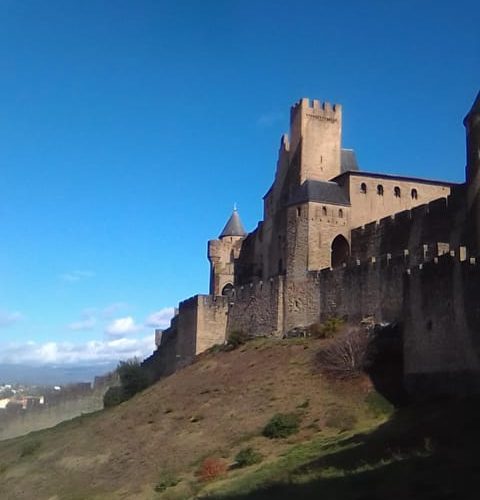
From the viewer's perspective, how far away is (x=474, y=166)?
94.0 ft

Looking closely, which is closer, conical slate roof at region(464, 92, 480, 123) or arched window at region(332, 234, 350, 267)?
conical slate roof at region(464, 92, 480, 123)

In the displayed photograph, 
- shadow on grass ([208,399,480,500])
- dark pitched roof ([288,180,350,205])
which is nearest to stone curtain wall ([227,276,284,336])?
dark pitched roof ([288,180,350,205])

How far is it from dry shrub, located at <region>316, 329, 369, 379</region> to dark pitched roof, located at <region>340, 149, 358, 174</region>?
16.8m

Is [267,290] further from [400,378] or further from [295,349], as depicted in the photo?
[400,378]

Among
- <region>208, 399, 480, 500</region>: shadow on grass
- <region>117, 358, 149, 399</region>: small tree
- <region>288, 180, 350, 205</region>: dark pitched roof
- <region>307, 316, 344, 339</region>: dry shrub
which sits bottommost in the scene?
<region>208, 399, 480, 500</region>: shadow on grass

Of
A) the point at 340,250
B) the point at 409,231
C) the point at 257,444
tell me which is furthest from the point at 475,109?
the point at 257,444

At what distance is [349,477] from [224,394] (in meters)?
15.7

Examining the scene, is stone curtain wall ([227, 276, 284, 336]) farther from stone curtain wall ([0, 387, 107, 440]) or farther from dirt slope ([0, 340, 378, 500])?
stone curtain wall ([0, 387, 107, 440])

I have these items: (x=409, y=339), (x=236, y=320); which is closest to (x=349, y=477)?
(x=409, y=339)

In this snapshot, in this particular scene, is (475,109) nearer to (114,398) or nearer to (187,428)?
(187,428)

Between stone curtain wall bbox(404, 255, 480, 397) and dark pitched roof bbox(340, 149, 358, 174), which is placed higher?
dark pitched roof bbox(340, 149, 358, 174)

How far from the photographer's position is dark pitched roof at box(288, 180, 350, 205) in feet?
126

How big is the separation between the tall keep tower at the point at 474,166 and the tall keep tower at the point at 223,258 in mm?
22523

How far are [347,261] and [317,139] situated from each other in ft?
29.1
